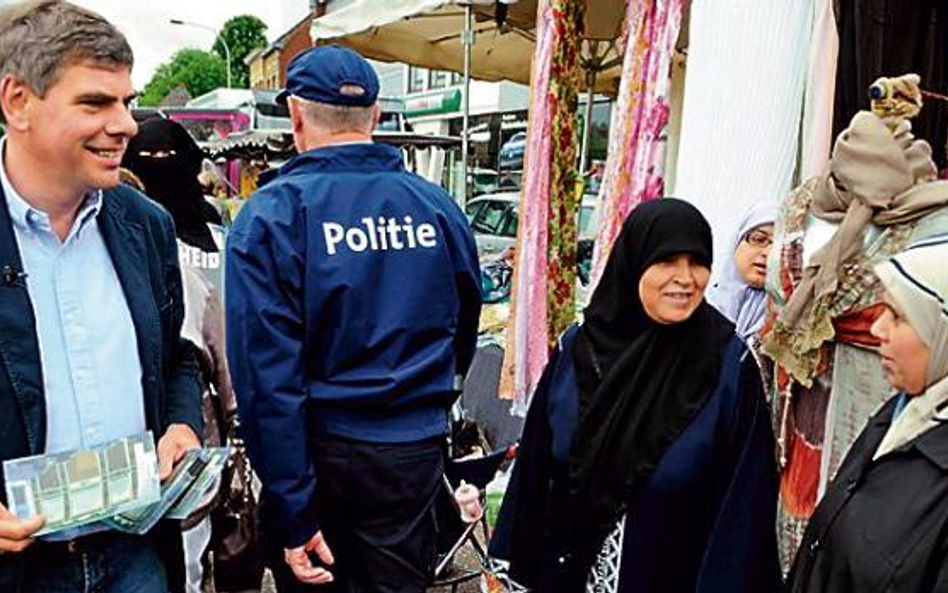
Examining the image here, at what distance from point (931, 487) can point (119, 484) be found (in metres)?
1.46

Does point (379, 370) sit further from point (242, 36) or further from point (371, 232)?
point (242, 36)

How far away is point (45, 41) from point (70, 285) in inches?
17.5

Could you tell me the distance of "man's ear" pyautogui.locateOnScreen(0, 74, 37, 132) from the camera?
1.52 meters

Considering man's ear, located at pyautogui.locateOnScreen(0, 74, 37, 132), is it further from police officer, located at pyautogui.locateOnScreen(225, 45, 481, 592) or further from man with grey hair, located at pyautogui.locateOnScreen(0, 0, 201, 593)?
police officer, located at pyautogui.locateOnScreen(225, 45, 481, 592)

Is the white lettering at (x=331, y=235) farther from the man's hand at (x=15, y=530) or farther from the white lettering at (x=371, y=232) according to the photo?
the man's hand at (x=15, y=530)

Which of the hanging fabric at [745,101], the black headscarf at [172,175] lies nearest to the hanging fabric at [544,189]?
the hanging fabric at [745,101]

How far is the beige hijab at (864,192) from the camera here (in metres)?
2.29

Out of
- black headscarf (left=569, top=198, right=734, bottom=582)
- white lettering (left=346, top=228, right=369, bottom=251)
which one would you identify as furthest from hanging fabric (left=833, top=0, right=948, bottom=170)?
white lettering (left=346, top=228, right=369, bottom=251)

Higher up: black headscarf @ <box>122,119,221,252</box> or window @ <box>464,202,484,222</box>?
black headscarf @ <box>122,119,221,252</box>

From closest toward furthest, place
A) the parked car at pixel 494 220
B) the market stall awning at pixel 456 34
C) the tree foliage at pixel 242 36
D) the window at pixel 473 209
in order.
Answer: the market stall awning at pixel 456 34 < the parked car at pixel 494 220 < the window at pixel 473 209 < the tree foliage at pixel 242 36

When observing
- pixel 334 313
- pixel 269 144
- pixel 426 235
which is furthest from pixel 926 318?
pixel 269 144

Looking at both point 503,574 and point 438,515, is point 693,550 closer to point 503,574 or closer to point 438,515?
point 503,574

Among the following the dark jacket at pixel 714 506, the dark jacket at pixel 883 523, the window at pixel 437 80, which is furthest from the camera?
the window at pixel 437 80

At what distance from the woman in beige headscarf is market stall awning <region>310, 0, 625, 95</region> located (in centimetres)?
327
